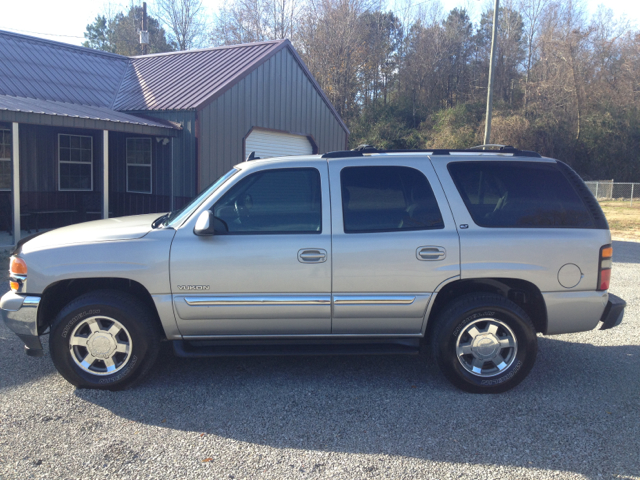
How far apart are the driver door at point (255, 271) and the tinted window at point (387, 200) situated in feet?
0.70

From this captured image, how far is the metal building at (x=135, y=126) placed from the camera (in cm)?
1325

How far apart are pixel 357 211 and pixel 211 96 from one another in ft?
34.2

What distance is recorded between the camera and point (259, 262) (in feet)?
13.7

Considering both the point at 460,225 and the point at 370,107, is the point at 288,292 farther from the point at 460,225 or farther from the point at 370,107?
the point at 370,107

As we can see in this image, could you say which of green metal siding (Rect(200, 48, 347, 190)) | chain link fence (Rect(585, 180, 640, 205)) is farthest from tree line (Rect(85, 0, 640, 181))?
green metal siding (Rect(200, 48, 347, 190))

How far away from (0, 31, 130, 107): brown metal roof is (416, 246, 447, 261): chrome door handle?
1173 centimetres

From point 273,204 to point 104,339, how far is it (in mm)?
1683

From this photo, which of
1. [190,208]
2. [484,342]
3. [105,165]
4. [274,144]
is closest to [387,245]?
[484,342]

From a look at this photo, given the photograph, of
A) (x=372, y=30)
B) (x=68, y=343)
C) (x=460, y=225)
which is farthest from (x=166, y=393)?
(x=372, y=30)

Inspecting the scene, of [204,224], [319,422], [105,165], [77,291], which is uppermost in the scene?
[105,165]

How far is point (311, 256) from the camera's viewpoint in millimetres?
4176

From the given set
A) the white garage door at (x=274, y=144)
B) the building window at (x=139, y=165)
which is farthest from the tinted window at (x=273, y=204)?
the white garage door at (x=274, y=144)

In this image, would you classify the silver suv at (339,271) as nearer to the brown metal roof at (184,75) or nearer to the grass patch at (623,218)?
the brown metal roof at (184,75)

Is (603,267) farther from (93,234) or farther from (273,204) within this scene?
(93,234)
